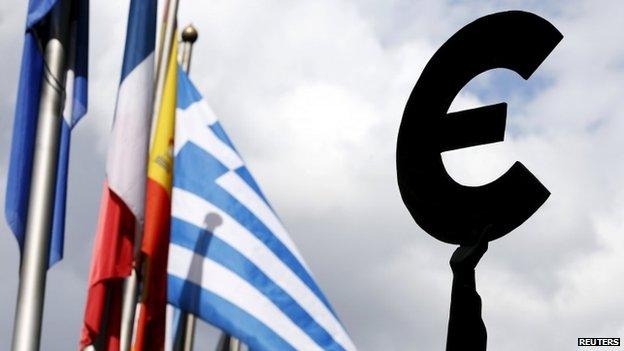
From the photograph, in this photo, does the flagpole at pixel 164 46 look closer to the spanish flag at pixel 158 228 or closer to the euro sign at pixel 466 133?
the spanish flag at pixel 158 228

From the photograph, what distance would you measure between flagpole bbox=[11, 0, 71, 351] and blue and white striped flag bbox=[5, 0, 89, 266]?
4.4 inches

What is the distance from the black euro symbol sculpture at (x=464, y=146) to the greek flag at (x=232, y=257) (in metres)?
2.80

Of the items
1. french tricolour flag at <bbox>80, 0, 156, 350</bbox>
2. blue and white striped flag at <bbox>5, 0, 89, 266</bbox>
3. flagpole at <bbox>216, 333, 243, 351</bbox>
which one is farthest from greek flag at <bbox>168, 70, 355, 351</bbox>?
flagpole at <bbox>216, 333, 243, 351</bbox>

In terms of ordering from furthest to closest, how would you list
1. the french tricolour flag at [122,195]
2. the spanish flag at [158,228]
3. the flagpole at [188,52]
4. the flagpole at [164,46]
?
1. the flagpole at [188,52]
2. the flagpole at [164,46]
3. the spanish flag at [158,228]
4. the french tricolour flag at [122,195]

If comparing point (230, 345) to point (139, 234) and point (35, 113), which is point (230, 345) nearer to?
point (139, 234)

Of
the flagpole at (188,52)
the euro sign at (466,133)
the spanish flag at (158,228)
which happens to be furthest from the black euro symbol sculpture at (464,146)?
the flagpole at (188,52)

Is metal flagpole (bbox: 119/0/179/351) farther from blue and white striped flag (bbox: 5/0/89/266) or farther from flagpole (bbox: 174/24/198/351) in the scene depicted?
flagpole (bbox: 174/24/198/351)

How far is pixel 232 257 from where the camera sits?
13914 mm

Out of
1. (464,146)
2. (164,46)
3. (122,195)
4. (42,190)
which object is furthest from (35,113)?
(464,146)

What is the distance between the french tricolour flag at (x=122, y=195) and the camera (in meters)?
11.5

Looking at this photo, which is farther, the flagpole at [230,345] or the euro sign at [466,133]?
the flagpole at [230,345]

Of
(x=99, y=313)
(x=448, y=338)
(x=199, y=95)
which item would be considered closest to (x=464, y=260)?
(x=448, y=338)

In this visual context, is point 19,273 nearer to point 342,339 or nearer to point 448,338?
point 448,338

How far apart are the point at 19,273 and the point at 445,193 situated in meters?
3.68
